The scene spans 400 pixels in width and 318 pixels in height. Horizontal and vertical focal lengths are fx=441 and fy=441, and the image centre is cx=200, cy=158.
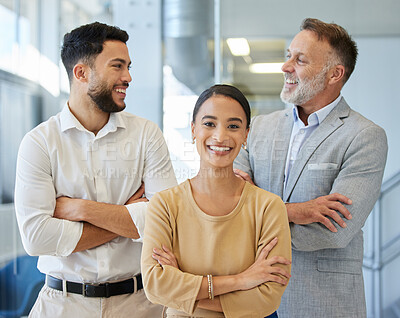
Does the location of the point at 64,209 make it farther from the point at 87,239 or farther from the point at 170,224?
the point at 170,224

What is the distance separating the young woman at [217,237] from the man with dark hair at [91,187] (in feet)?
1.20

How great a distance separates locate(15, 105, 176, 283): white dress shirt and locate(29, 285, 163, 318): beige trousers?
0.08 metres

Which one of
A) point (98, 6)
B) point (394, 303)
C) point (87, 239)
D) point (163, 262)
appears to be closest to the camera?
point (163, 262)

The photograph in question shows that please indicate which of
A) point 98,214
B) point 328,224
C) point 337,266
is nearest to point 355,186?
point 328,224

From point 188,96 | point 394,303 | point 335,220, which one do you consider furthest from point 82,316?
point 394,303

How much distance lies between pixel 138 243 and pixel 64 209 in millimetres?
343

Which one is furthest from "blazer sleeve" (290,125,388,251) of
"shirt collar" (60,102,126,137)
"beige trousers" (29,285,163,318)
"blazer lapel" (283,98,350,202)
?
"shirt collar" (60,102,126,137)

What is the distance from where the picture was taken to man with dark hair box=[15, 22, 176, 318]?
5.57 feet

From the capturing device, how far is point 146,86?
3.57m

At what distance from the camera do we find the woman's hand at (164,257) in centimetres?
133

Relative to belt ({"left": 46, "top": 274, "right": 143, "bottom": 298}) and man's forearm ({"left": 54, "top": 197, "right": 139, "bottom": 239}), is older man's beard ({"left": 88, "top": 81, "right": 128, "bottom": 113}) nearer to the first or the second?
man's forearm ({"left": 54, "top": 197, "right": 139, "bottom": 239})

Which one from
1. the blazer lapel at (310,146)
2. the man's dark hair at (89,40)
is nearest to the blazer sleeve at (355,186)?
the blazer lapel at (310,146)

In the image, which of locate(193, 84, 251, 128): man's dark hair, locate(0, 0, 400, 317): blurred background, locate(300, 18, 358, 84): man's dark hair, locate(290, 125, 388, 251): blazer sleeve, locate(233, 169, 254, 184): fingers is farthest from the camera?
locate(0, 0, 400, 317): blurred background

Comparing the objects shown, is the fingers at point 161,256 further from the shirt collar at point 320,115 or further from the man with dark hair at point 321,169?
the shirt collar at point 320,115
